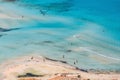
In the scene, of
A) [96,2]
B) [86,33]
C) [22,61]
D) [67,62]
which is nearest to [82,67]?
[67,62]

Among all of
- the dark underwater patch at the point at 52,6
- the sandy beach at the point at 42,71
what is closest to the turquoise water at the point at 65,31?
the dark underwater patch at the point at 52,6

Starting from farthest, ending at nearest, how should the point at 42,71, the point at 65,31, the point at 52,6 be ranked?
the point at 52,6 < the point at 65,31 < the point at 42,71

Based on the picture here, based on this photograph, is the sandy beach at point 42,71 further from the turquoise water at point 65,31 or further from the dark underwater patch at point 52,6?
the dark underwater patch at point 52,6

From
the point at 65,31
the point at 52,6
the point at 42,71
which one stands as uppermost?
the point at 52,6

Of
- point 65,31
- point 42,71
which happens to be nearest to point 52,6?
point 65,31

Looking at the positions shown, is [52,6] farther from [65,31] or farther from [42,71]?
[42,71]

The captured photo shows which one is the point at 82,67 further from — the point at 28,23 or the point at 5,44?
the point at 28,23
